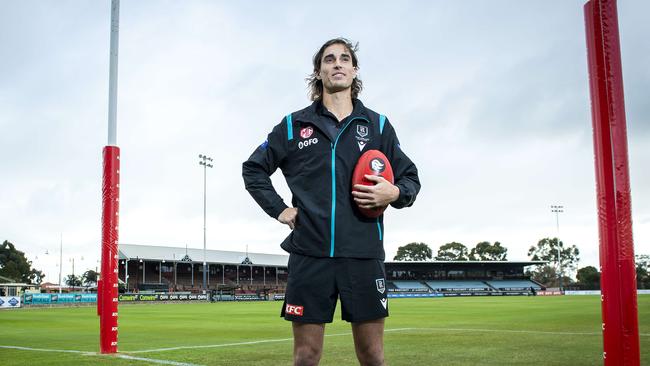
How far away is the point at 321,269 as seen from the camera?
357 centimetres

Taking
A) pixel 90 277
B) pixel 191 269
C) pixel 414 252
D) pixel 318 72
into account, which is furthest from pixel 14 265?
pixel 318 72

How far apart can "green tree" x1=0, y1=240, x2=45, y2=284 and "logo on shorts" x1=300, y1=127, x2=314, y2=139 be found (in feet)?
434

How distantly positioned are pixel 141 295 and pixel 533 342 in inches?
A: 1895

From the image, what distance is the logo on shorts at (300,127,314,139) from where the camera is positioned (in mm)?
3832

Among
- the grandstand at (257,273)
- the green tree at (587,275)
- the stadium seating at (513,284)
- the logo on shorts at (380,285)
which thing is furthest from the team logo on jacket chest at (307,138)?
the green tree at (587,275)

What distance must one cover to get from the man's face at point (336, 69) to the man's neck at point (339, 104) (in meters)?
0.03

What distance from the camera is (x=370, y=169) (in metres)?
3.63

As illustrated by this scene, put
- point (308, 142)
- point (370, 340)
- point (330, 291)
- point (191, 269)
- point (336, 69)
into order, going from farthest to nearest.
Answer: point (191, 269), point (336, 69), point (308, 142), point (370, 340), point (330, 291)

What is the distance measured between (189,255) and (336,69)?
8420 centimetres

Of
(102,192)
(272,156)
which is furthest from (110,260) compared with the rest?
(272,156)

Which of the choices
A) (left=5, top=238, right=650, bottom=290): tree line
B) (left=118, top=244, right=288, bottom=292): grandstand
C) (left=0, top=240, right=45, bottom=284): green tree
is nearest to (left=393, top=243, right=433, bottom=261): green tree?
(left=5, top=238, right=650, bottom=290): tree line

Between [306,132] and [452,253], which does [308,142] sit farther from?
[452,253]

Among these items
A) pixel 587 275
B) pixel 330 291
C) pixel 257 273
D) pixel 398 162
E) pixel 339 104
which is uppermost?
pixel 339 104

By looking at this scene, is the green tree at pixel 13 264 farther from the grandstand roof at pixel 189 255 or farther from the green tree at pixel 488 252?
the green tree at pixel 488 252
